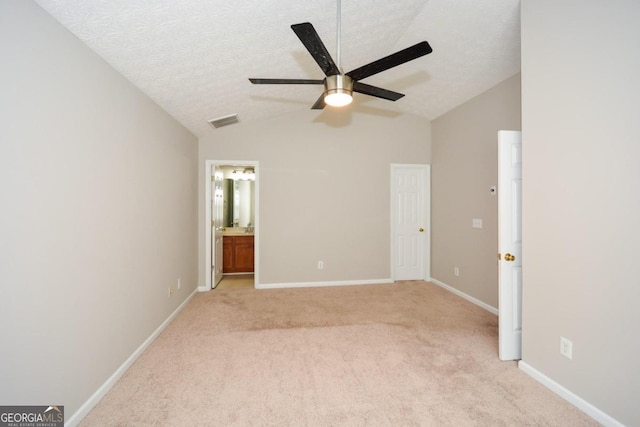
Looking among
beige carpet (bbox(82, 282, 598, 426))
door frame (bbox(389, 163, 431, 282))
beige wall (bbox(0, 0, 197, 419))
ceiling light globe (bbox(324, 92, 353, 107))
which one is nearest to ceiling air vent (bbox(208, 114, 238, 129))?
beige wall (bbox(0, 0, 197, 419))

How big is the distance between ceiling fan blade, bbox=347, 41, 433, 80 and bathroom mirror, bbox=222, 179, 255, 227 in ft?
15.2

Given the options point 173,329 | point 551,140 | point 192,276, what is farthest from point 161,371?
point 551,140

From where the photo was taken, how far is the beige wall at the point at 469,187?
3352mm

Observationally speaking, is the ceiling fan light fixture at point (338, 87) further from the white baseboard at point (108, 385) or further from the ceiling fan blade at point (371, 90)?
the white baseboard at point (108, 385)

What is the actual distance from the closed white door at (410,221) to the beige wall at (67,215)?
3.69 meters

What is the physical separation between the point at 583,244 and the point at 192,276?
171 inches

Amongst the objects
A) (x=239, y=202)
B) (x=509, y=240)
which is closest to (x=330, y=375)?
(x=509, y=240)

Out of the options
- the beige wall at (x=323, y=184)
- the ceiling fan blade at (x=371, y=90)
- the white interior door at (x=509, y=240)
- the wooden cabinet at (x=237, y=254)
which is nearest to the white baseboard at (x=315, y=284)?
the beige wall at (x=323, y=184)

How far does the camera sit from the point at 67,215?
1.60m

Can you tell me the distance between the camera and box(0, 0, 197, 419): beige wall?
4.17ft

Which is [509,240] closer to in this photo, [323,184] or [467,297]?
[467,297]

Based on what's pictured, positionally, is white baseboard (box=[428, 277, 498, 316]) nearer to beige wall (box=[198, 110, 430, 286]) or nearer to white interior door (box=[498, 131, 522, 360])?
beige wall (box=[198, 110, 430, 286])

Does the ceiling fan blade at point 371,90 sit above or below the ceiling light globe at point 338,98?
above

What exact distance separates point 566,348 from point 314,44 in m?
2.60
